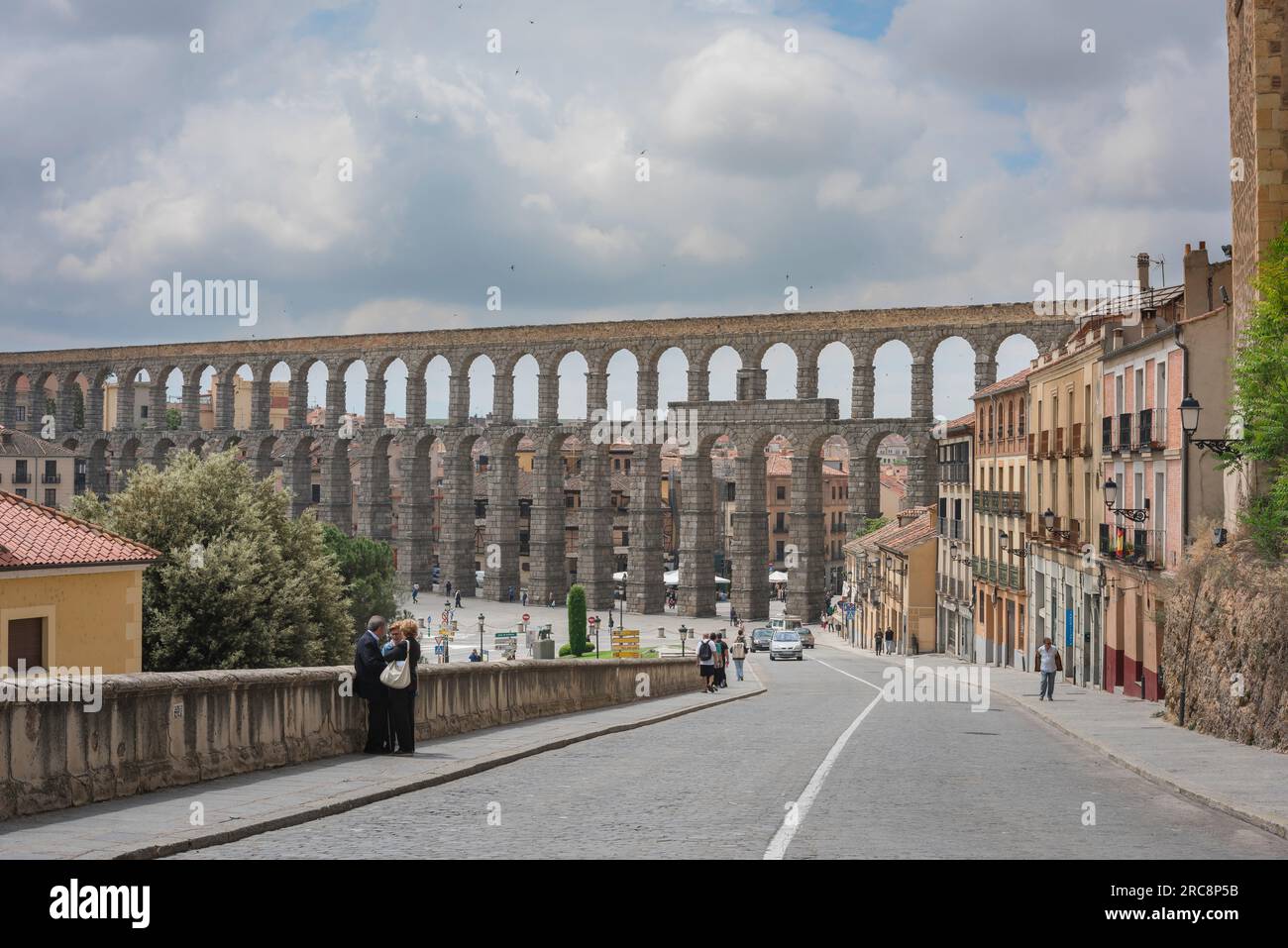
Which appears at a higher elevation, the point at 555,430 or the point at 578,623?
the point at 555,430

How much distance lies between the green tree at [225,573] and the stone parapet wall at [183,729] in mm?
17561

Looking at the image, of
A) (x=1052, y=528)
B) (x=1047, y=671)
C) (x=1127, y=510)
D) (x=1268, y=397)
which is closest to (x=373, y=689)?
(x=1268, y=397)

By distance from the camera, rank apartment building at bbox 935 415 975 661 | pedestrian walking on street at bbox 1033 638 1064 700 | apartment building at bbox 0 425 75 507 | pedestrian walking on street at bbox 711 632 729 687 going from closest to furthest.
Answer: pedestrian walking on street at bbox 1033 638 1064 700 → pedestrian walking on street at bbox 711 632 729 687 → apartment building at bbox 935 415 975 661 → apartment building at bbox 0 425 75 507

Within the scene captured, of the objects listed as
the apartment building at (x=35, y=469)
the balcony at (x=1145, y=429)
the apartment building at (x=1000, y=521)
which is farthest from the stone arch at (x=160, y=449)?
the balcony at (x=1145, y=429)

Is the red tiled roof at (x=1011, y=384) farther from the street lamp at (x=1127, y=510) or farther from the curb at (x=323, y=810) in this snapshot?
the curb at (x=323, y=810)

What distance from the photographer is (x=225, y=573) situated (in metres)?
35.2

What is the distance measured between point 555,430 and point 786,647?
4324 centimetres

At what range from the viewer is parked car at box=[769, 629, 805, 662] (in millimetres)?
69812

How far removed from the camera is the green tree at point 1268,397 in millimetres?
25719

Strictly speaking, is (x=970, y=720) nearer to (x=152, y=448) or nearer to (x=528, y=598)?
(x=528, y=598)

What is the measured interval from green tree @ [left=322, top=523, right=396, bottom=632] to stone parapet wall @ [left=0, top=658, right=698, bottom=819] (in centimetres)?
6244

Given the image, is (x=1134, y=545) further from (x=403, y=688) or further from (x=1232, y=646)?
(x=403, y=688)

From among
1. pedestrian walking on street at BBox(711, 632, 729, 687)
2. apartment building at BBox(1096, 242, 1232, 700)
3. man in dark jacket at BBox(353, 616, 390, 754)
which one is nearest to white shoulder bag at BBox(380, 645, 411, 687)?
man in dark jacket at BBox(353, 616, 390, 754)

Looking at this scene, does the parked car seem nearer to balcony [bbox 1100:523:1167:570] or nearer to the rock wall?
balcony [bbox 1100:523:1167:570]
